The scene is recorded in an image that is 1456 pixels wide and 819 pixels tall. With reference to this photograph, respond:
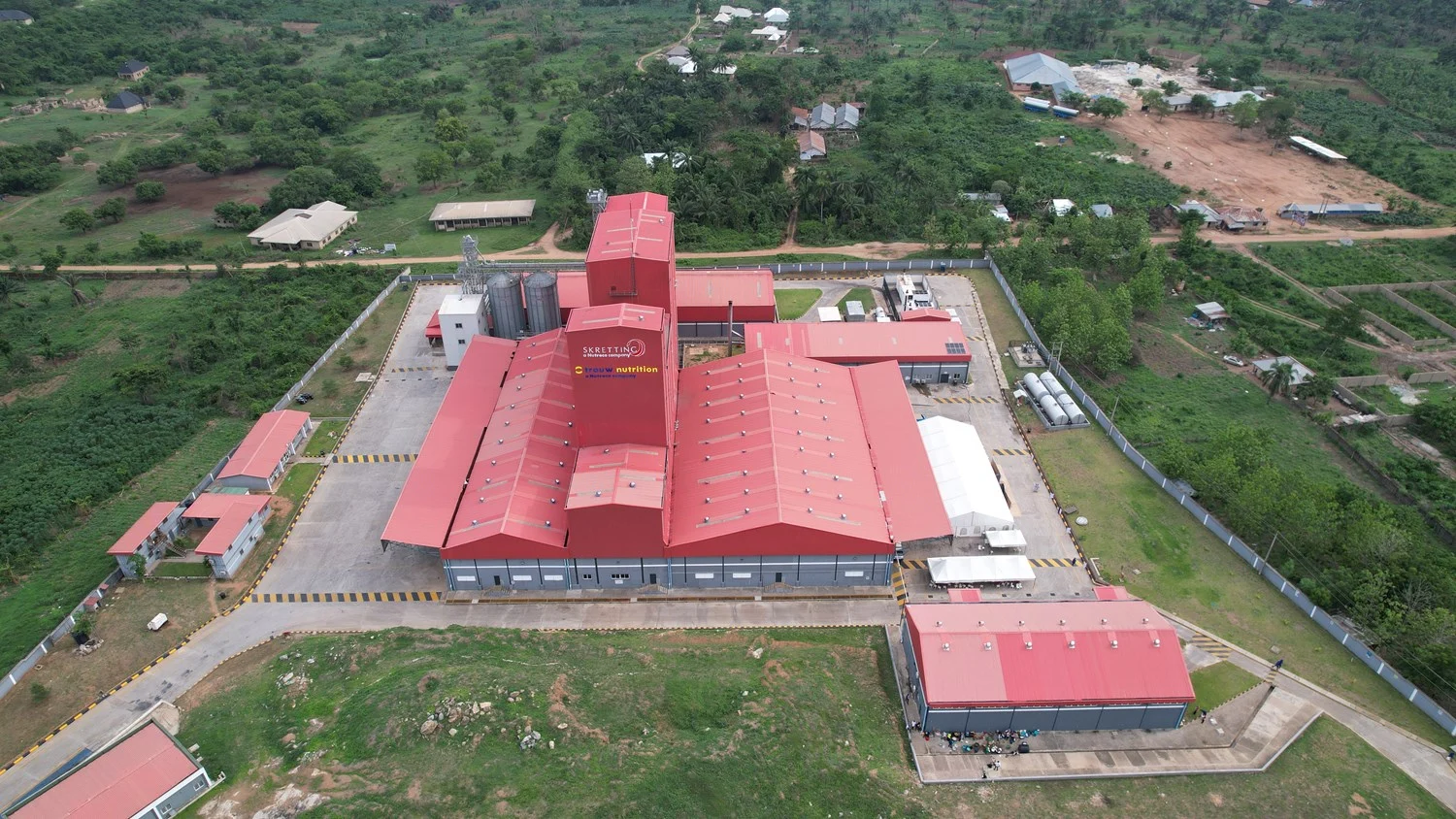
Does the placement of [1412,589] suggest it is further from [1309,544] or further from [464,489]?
[464,489]

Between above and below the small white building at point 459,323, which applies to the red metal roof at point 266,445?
below

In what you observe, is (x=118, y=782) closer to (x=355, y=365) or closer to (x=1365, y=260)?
(x=355, y=365)

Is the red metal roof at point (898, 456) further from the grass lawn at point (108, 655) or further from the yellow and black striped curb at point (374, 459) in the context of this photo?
the grass lawn at point (108, 655)

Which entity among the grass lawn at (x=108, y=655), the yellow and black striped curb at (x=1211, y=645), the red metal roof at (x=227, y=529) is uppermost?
the red metal roof at (x=227, y=529)

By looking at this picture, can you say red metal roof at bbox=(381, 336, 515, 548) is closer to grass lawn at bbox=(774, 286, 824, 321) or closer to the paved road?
the paved road

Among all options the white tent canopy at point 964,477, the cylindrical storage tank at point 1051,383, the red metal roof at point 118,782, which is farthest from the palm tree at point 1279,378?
the red metal roof at point 118,782

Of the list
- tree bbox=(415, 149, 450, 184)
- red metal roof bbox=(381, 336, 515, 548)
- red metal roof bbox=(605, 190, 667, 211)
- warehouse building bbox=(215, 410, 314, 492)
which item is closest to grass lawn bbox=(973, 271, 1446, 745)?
red metal roof bbox=(605, 190, 667, 211)
